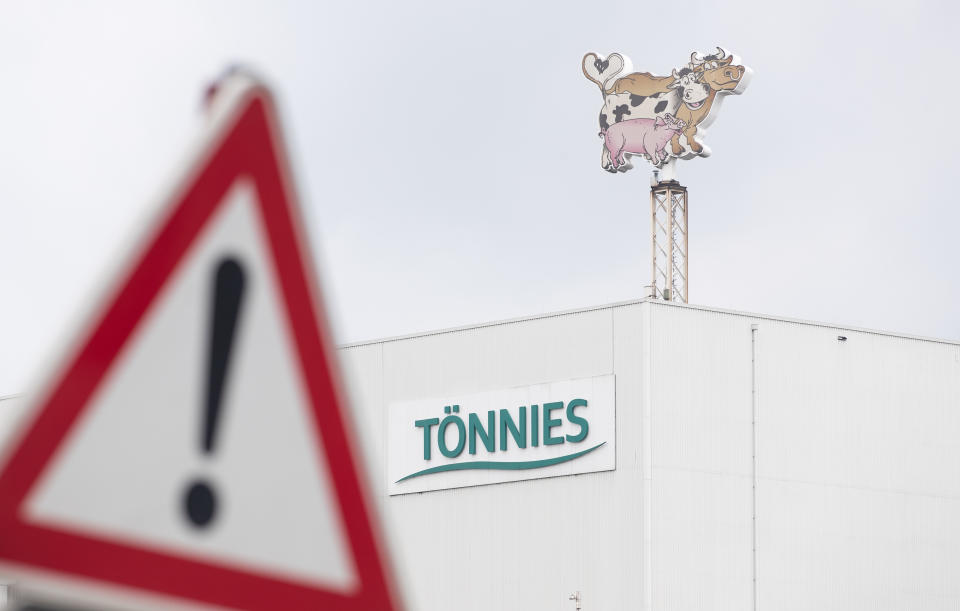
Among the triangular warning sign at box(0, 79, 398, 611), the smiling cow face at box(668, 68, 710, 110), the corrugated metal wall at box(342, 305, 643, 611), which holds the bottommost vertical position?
the triangular warning sign at box(0, 79, 398, 611)

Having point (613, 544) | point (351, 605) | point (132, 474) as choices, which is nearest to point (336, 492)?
point (351, 605)

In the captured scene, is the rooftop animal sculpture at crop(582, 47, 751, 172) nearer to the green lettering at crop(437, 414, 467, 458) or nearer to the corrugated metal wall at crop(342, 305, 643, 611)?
the corrugated metal wall at crop(342, 305, 643, 611)

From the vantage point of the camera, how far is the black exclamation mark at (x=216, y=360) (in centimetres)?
319

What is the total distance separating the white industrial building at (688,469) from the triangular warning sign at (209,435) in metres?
46.2

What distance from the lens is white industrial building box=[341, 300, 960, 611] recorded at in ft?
164

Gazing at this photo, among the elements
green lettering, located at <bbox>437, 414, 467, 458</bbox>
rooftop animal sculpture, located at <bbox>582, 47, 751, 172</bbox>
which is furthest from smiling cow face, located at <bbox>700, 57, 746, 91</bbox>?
green lettering, located at <bbox>437, 414, 467, 458</bbox>

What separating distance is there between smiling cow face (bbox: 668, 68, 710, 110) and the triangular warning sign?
187 feet

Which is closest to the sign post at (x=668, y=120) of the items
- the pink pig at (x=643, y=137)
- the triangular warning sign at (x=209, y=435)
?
the pink pig at (x=643, y=137)

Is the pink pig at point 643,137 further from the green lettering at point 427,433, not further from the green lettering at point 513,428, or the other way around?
the green lettering at point 427,433

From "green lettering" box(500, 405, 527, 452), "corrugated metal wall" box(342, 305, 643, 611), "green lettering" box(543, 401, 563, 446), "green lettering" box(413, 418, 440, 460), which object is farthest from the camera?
"green lettering" box(413, 418, 440, 460)

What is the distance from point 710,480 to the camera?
5059 cm

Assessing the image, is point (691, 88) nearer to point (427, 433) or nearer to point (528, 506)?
point (427, 433)

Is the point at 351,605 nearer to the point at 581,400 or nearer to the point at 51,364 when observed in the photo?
the point at 51,364

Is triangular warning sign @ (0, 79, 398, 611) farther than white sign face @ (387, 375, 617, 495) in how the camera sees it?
No
